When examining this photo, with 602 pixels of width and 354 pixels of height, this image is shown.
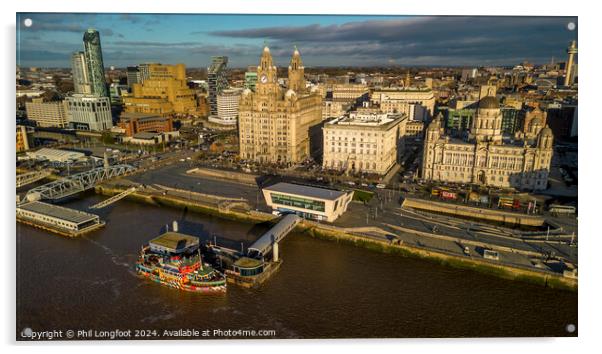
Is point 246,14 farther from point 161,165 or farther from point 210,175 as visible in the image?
point 161,165

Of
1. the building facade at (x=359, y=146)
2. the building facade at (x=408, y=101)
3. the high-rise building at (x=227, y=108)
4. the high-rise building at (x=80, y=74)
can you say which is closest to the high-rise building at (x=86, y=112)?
the high-rise building at (x=80, y=74)

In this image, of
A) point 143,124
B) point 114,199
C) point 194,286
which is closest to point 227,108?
point 143,124

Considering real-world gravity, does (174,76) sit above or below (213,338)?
above

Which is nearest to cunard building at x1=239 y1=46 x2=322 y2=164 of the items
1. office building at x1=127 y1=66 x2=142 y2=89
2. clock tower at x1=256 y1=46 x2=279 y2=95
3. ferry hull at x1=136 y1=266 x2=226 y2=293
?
clock tower at x1=256 y1=46 x2=279 y2=95

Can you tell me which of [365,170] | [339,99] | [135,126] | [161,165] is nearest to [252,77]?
[339,99]

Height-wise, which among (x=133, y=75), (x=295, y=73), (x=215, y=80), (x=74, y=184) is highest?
(x=133, y=75)

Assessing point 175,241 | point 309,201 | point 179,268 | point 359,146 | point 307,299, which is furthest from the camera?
point 359,146

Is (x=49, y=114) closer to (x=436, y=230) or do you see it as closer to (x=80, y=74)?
(x=80, y=74)
